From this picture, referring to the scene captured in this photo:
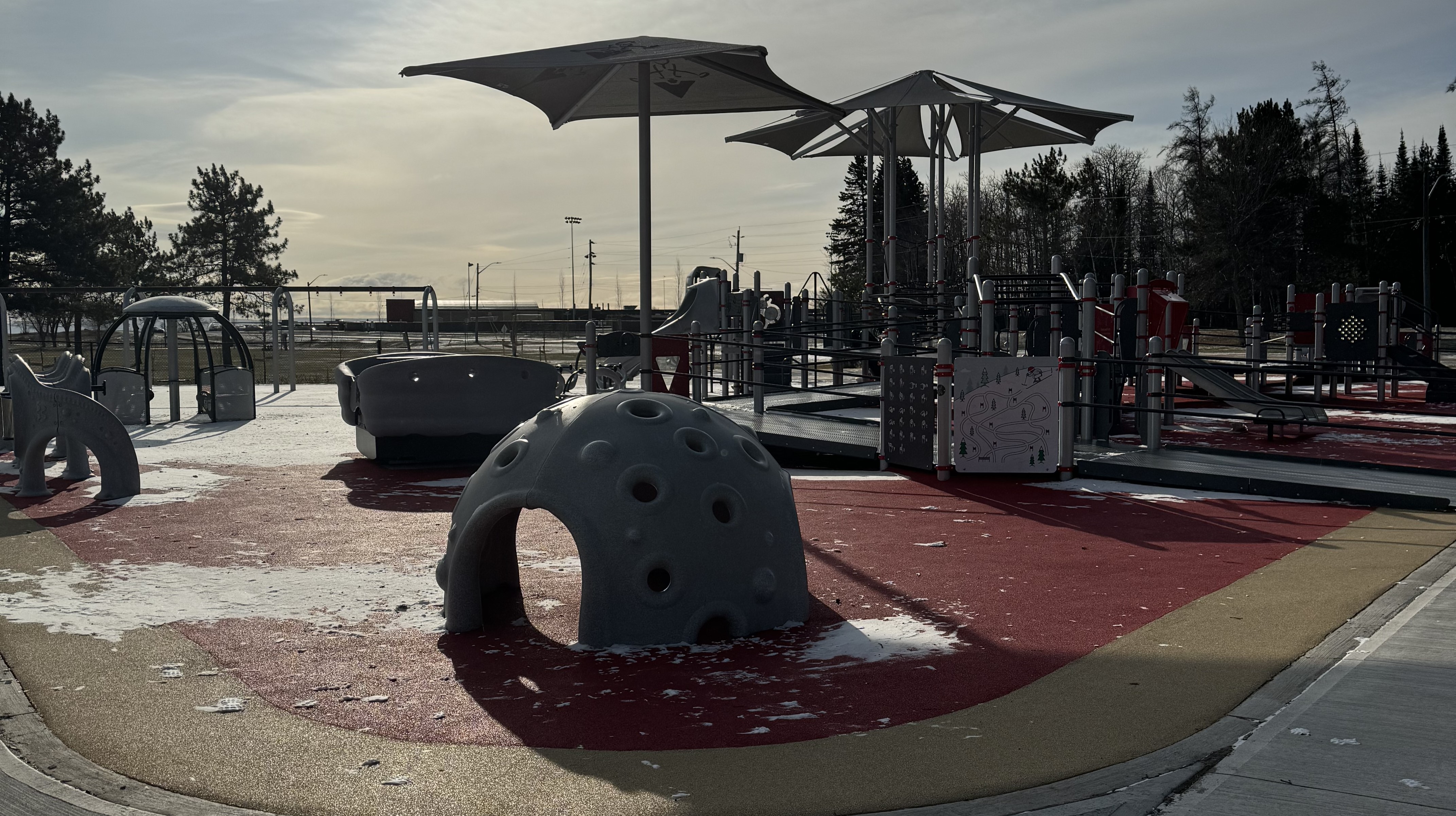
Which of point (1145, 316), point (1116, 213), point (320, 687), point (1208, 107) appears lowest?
point (320, 687)

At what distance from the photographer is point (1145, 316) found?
1490cm

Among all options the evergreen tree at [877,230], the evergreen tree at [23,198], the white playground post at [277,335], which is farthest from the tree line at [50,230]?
the evergreen tree at [877,230]

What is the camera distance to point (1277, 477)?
11.5m

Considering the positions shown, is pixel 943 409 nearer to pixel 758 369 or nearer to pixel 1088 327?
pixel 1088 327

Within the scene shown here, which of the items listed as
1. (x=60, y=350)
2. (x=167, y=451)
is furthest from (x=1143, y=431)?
(x=60, y=350)

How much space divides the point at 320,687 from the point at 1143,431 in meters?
12.4

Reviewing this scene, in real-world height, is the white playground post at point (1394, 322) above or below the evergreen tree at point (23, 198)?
below

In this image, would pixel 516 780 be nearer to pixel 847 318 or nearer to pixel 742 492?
pixel 742 492

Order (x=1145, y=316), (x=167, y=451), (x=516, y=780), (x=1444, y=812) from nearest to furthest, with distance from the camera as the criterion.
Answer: (x=1444, y=812), (x=516, y=780), (x=1145, y=316), (x=167, y=451)

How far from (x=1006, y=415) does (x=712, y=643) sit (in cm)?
702

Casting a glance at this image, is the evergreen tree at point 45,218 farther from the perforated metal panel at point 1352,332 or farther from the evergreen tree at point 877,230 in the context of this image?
the perforated metal panel at point 1352,332

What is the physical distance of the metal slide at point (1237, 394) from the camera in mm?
15836

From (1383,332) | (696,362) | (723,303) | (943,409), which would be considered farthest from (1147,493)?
(1383,332)

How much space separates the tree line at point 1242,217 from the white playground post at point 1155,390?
38352 millimetres
